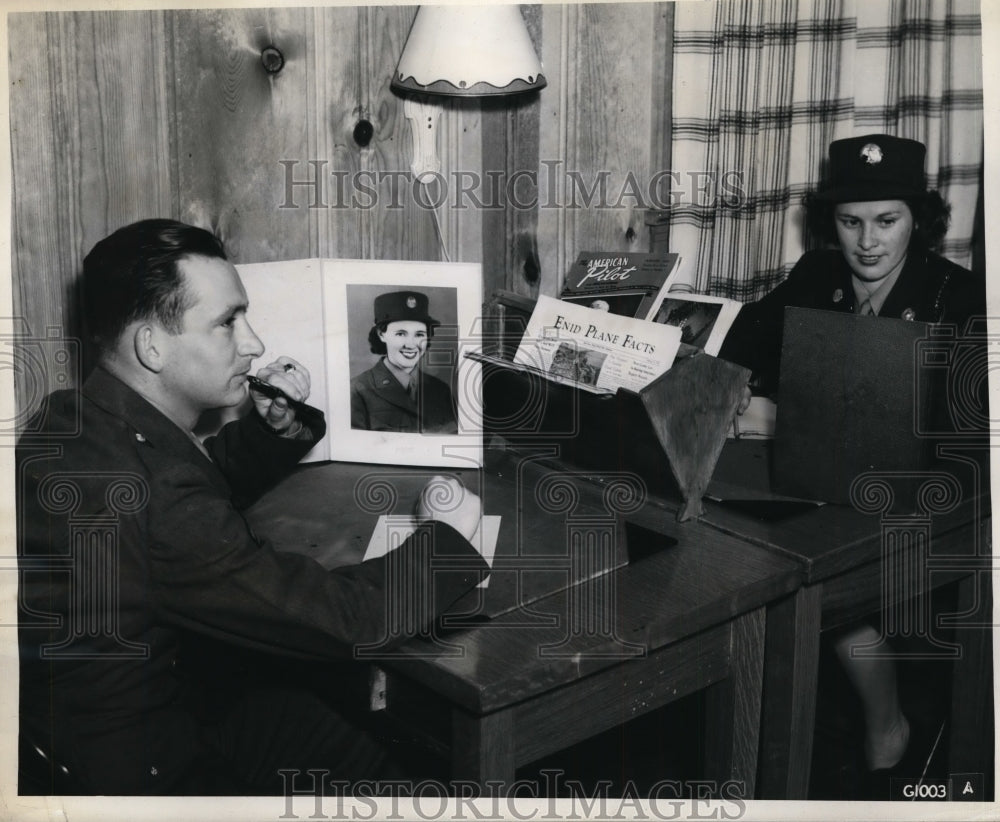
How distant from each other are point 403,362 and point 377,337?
0.06 metres

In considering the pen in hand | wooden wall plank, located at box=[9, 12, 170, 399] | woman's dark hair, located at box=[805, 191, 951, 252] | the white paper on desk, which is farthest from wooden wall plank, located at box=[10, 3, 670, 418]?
the white paper on desk

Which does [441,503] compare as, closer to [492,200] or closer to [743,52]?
[492,200]

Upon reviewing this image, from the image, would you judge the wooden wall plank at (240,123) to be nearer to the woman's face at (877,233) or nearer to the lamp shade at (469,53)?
the lamp shade at (469,53)

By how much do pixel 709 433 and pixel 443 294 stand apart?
1.55 ft

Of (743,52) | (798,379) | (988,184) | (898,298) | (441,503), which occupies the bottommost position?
(441,503)

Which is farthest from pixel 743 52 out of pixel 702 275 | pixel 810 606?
pixel 810 606

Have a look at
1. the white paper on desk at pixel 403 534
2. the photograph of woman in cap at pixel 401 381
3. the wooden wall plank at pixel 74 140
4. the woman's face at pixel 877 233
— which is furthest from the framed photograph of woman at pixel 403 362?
the woman's face at pixel 877 233

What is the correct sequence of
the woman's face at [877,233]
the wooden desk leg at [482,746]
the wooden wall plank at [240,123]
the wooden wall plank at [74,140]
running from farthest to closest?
the woman's face at [877,233], the wooden wall plank at [240,123], the wooden wall plank at [74,140], the wooden desk leg at [482,746]

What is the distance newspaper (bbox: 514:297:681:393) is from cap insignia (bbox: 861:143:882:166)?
0.64 m

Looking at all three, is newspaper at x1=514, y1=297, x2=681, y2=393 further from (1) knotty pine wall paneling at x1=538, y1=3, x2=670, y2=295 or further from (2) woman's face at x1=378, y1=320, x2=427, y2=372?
(1) knotty pine wall paneling at x1=538, y1=3, x2=670, y2=295

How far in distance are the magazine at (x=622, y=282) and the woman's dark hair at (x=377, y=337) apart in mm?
277

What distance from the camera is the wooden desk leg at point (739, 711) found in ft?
4.40

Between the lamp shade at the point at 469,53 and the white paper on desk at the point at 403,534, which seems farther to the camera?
the lamp shade at the point at 469,53

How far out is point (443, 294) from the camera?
1.63 meters
